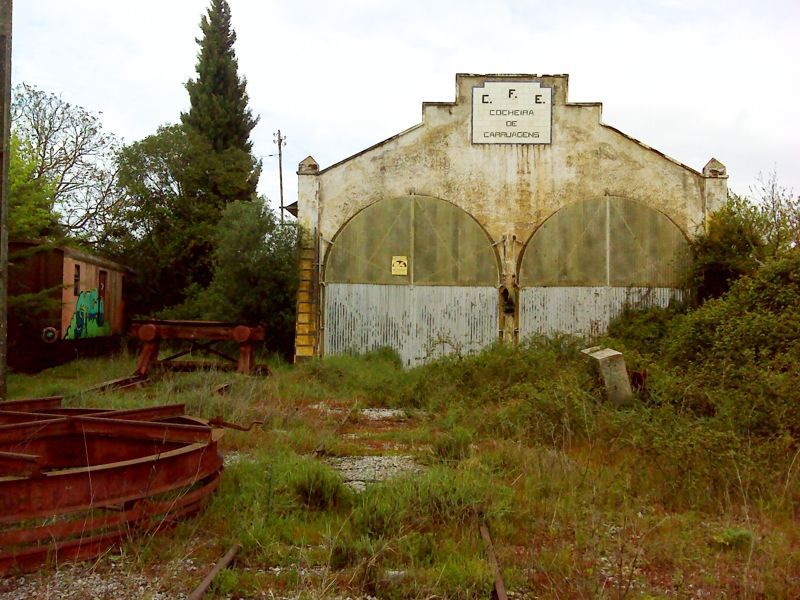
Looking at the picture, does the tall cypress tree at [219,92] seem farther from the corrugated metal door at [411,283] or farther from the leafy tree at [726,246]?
the leafy tree at [726,246]

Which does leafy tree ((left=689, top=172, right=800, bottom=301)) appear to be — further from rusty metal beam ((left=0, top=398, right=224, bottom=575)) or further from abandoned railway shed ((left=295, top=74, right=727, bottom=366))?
rusty metal beam ((left=0, top=398, right=224, bottom=575))

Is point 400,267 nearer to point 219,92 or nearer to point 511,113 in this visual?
point 511,113

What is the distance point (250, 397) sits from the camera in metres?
11.3

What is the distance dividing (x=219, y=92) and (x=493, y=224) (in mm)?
20795

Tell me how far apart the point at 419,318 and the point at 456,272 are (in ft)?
5.17

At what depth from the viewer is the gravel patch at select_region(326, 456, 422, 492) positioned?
268 inches

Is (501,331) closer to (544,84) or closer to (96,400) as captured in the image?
(544,84)

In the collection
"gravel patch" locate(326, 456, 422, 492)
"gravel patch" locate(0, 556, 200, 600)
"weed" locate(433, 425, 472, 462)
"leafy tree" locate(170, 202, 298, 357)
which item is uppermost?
"leafy tree" locate(170, 202, 298, 357)

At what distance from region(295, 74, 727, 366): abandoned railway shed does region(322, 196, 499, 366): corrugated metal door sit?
1.1 inches

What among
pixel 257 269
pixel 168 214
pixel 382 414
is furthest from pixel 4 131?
pixel 168 214

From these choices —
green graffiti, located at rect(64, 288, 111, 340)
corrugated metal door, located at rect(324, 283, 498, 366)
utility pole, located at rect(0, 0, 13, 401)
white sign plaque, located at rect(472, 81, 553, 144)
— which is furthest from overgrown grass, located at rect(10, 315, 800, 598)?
white sign plaque, located at rect(472, 81, 553, 144)

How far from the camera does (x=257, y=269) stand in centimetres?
1853

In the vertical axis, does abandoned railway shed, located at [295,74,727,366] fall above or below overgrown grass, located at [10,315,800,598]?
above

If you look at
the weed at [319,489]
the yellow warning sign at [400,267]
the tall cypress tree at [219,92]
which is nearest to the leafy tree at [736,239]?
the yellow warning sign at [400,267]
